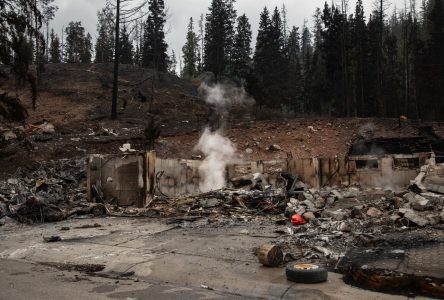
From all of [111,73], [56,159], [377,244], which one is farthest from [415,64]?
[377,244]

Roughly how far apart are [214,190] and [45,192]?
20.1 feet

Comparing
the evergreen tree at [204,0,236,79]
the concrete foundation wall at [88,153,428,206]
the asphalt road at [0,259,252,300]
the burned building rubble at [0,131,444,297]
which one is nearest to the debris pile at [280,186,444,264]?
the burned building rubble at [0,131,444,297]

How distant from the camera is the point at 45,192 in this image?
15906 mm

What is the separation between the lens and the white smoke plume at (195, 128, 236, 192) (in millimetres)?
18719

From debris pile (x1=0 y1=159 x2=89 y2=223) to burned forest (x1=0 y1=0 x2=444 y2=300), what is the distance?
7cm

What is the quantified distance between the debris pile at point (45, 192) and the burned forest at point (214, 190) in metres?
0.07

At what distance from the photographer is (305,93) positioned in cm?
5050

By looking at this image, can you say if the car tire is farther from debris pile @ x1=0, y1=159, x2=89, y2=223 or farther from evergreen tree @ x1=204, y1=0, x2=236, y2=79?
evergreen tree @ x1=204, y1=0, x2=236, y2=79

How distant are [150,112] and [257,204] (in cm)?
1928

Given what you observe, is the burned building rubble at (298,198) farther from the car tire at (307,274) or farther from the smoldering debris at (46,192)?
the car tire at (307,274)

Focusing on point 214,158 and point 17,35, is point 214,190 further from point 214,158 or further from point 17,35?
point 17,35

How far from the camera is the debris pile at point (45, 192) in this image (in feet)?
44.1

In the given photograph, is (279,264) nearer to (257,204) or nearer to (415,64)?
(257,204)

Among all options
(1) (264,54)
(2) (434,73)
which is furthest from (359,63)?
(1) (264,54)
